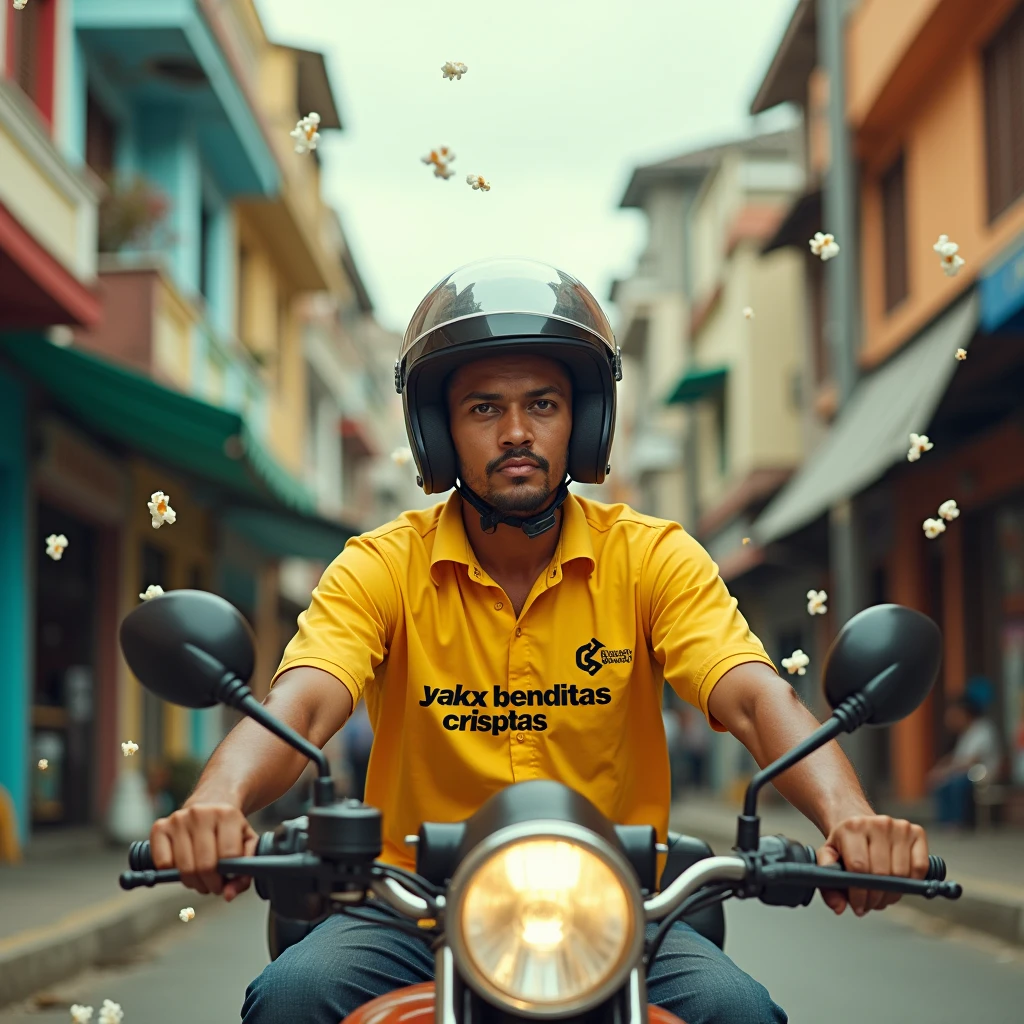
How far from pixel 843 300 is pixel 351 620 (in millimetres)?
13475

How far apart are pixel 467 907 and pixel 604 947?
0.14 metres

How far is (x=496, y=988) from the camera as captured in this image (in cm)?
166

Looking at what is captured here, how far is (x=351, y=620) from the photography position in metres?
2.71

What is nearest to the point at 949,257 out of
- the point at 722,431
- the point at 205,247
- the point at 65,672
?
the point at 65,672

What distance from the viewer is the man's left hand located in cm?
196

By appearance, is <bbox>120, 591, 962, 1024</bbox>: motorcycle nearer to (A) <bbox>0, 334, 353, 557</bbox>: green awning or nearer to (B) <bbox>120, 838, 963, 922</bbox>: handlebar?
(B) <bbox>120, 838, 963, 922</bbox>: handlebar

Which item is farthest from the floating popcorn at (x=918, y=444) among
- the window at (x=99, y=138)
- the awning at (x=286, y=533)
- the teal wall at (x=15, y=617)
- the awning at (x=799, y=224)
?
the awning at (x=799, y=224)

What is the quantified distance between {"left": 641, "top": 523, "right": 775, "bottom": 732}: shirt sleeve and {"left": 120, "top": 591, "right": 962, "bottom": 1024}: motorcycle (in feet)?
1.82

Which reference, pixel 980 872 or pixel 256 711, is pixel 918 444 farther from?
pixel 980 872

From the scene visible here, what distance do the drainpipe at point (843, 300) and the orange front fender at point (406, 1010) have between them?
12389 millimetres

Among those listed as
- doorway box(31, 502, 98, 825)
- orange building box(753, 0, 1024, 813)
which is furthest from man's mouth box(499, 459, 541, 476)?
doorway box(31, 502, 98, 825)

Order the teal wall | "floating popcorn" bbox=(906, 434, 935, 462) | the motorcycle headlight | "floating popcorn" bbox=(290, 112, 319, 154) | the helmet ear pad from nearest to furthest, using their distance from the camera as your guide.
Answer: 1. the motorcycle headlight
2. the helmet ear pad
3. "floating popcorn" bbox=(906, 434, 935, 462)
4. "floating popcorn" bbox=(290, 112, 319, 154)
5. the teal wall

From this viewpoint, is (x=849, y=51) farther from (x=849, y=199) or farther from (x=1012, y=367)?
(x=1012, y=367)

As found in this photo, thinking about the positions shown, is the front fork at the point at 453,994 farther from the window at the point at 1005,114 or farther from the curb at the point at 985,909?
the window at the point at 1005,114
